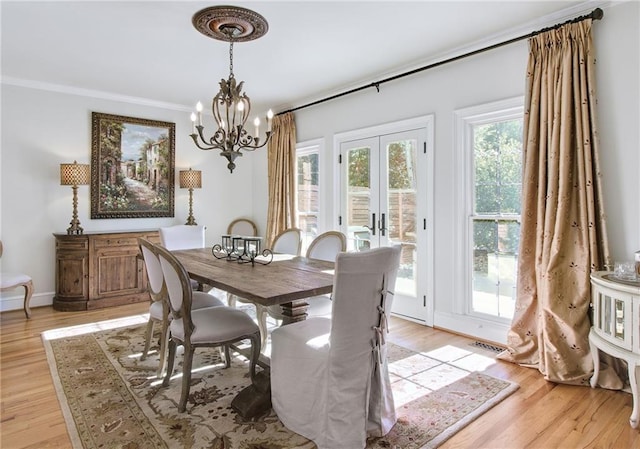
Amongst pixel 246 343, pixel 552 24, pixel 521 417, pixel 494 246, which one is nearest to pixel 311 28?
pixel 552 24

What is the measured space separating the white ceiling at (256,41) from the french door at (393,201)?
778 mm

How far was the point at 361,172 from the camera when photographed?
15.3ft

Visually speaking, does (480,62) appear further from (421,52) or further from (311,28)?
(311,28)

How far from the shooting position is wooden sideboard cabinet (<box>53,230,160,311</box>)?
453 centimetres

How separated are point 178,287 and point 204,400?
743mm

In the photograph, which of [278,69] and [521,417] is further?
[278,69]

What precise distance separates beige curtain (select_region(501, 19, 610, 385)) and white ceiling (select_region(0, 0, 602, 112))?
0.44m

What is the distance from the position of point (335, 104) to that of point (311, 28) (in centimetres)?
180

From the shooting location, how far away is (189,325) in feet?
7.63

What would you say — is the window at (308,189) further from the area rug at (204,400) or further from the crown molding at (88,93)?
the area rug at (204,400)

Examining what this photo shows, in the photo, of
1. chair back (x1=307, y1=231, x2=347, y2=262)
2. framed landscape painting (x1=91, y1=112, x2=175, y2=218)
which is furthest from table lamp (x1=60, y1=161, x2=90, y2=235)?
chair back (x1=307, y1=231, x2=347, y2=262)

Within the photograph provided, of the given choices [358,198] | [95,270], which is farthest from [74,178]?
[358,198]

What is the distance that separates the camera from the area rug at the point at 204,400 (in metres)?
2.04

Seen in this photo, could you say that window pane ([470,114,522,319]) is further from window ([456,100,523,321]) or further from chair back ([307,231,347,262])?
chair back ([307,231,347,262])
